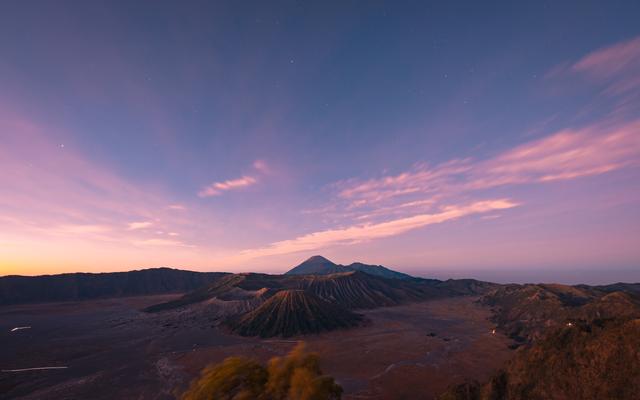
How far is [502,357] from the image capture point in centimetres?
4644

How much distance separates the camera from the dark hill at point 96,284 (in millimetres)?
130500

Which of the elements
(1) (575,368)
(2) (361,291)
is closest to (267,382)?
(1) (575,368)

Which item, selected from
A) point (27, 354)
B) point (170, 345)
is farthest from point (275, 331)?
point (27, 354)

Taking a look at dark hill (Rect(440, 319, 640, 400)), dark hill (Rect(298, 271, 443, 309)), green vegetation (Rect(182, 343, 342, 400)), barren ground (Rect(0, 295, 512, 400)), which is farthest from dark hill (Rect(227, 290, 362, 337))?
green vegetation (Rect(182, 343, 342, 400))

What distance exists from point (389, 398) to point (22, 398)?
3885 centimetres

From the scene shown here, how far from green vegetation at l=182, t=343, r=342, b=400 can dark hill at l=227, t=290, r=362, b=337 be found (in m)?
52.3

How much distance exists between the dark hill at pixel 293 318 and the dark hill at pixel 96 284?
10466cm

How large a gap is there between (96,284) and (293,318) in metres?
126

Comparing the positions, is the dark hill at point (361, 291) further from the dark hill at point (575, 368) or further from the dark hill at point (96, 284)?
the dark hill at point (575, 368)

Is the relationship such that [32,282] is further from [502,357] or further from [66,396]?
[502,357]

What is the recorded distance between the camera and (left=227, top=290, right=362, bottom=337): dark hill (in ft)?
218

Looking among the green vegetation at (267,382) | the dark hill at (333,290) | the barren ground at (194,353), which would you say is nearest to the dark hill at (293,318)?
the barren ground at (194,353)

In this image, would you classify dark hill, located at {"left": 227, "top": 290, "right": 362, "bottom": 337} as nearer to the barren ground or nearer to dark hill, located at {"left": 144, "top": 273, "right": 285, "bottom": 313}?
the barren ground

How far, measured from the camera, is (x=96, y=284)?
492 ft
